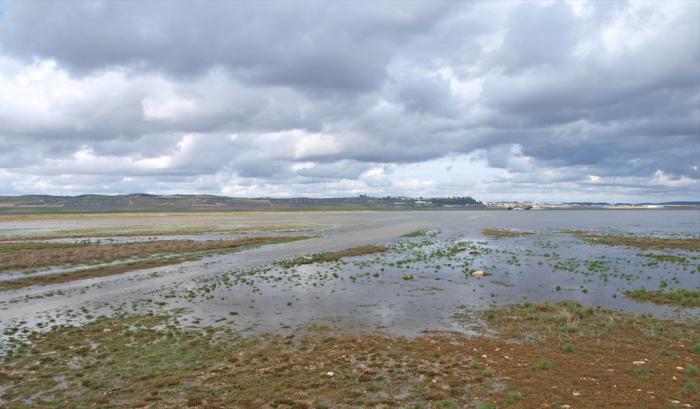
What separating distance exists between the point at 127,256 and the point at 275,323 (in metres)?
37.0

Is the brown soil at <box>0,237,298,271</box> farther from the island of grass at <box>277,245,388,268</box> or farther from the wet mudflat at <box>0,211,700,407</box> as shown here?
the island of grass at <box>277,245,388,268</box>

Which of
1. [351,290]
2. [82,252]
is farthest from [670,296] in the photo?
[82,252]

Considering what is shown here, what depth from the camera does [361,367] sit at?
1472cm

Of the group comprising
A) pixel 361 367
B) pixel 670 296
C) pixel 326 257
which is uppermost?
pixel 361 367

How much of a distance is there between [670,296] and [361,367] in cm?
2344

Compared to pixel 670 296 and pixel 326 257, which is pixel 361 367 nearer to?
pixel 670 296

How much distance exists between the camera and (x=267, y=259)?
48875mm

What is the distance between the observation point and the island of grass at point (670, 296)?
80.6 ft

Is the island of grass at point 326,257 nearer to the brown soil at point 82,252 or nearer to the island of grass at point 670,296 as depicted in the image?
the brown soil at point 82,252

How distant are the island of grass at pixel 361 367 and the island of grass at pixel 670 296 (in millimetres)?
5788

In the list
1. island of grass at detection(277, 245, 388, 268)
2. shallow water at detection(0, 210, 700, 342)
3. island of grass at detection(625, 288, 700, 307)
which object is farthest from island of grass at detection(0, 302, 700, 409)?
island of grass at detection(277, 245, 388, 268)

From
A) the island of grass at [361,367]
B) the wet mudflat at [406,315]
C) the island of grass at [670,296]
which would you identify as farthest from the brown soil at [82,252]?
the island of grass at [670,296]

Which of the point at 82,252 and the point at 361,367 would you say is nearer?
the point at 361,367

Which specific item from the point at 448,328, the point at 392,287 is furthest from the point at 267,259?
the point at 448,328
